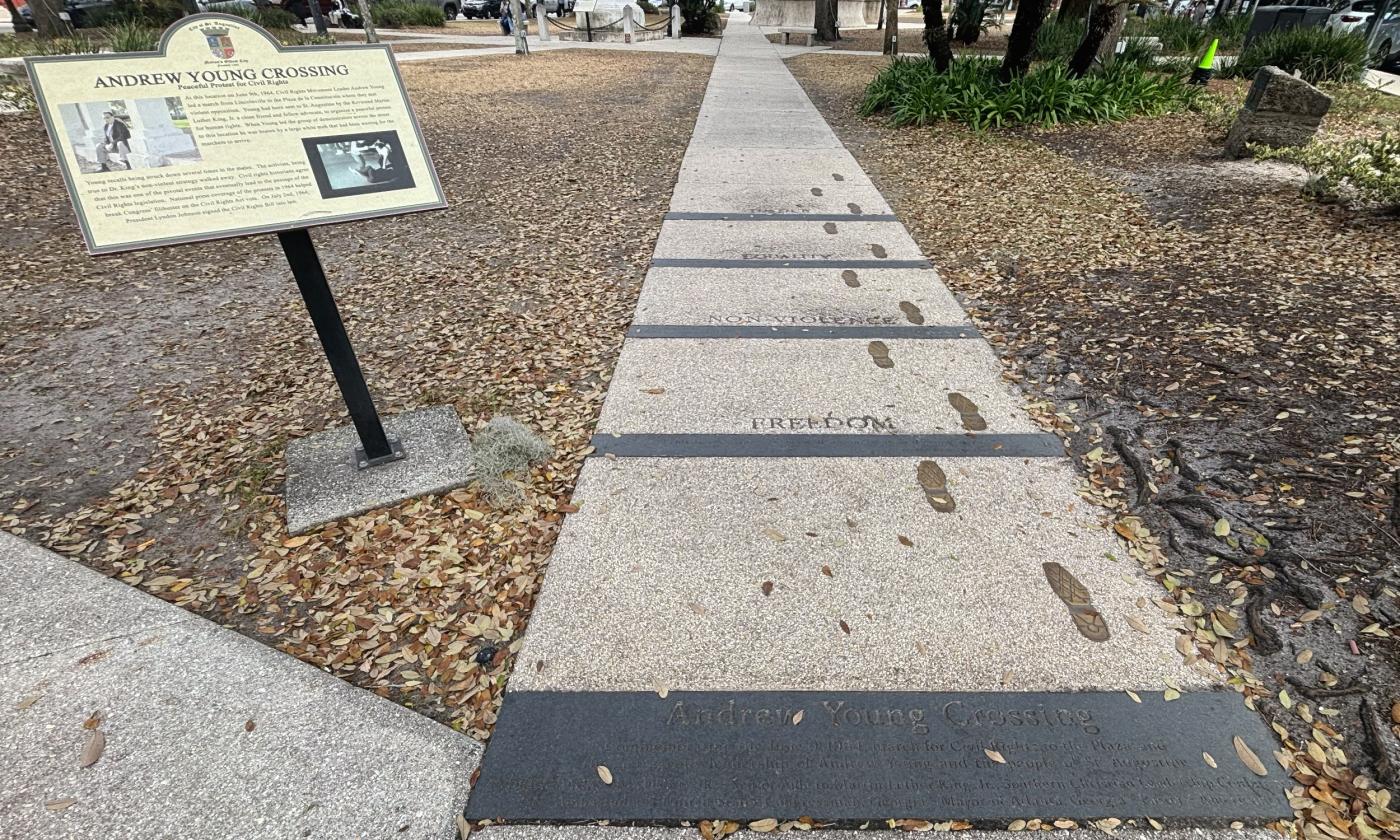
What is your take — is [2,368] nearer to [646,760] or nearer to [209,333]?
[209,333]

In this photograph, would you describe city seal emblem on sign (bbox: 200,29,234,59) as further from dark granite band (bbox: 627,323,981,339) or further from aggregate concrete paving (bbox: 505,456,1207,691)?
dark granite band (bbox: 627,323,981,339)

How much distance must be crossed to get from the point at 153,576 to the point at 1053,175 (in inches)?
316

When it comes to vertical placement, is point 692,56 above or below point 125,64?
below

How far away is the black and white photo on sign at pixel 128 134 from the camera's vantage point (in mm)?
1967

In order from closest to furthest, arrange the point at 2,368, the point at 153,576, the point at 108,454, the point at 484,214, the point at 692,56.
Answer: the point at 153,576 < the point at 108,454 < the point at 2,368 < the point at 484,214 < the point at 692,56

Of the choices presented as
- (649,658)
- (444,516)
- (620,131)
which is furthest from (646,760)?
(620,131)

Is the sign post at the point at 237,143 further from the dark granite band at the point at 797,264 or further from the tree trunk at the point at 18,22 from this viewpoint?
the tree trunk at the point at 18,22

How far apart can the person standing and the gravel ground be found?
135 centimetres

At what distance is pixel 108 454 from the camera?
3084 mm

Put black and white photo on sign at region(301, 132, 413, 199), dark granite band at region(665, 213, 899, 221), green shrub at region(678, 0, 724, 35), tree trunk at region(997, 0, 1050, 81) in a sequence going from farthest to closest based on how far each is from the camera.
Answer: green shrub at region(678, 0, 724, 35) < tree trunk at region(997, 0, 1050, 81) < dark granite band at region(665, 213, 899, 221) < black and white photo on sign at region(301, 132, 413, 199)

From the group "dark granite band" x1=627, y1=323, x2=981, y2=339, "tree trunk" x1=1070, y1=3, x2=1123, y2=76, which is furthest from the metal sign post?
"tree trunk" x1=1070, y1=3, x2=1123, y2=76

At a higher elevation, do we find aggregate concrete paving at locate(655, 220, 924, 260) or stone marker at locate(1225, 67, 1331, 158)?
stone marker at locate(1225, 67, 1331, 158)

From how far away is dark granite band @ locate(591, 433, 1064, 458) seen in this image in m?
2.97

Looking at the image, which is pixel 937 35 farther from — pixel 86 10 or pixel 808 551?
pixel 86 10
